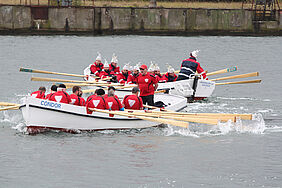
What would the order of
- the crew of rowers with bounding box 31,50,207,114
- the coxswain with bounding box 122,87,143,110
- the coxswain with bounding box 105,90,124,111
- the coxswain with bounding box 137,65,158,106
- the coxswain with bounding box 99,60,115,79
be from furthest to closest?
the coxswain with bounding box 99,60,115,79 → the coxswain with bounding box 137,65,158,106 → the coxswain with bounding box 122,87,143,110 → the coxswain with bounding box 105,90,124,111 → the crew of rowers with bounding box 31,50,207,114

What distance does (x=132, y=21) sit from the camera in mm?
61875

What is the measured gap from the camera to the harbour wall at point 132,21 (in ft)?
197

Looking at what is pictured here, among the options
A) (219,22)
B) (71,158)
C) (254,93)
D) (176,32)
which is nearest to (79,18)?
(176,32)

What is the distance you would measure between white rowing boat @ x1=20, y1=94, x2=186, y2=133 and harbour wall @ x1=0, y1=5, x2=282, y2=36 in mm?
39813

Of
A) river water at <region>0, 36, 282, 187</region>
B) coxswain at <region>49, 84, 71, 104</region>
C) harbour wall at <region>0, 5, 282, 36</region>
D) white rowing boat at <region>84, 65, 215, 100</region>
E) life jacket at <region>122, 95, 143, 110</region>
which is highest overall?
harbour wall at <region>0, 5, 282, 36</region>

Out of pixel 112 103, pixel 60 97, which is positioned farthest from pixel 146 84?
pixel 60 97

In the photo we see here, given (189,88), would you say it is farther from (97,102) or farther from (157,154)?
(157,154)

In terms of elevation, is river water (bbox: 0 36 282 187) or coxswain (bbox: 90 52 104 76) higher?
coxswain (bbox: 90 52 104 76)

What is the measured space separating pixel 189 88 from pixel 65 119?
921 cm

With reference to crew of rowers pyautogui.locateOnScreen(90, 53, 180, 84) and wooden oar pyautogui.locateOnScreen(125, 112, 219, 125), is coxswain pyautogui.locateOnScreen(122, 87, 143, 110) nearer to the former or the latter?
wooden oar pyautogui.locateOnScreen(125, 112, 219, 125)

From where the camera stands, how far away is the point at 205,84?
29.6 meters

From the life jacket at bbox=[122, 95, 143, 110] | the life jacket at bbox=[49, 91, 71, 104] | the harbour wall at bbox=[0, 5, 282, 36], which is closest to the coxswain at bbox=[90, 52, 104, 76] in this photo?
the life jacket at bbox=[122, 95, 143, 110]

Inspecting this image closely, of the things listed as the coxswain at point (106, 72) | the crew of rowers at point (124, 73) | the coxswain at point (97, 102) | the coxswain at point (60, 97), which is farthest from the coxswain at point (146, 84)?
the coxswain at point (106, 72)

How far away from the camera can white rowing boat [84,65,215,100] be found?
28.3 m
